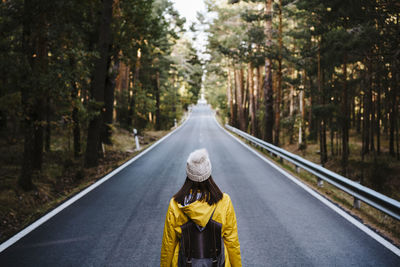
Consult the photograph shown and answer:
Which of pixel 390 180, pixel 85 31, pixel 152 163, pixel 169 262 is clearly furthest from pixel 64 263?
pixel 390 180

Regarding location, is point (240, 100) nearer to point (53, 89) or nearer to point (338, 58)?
point (338, 58)

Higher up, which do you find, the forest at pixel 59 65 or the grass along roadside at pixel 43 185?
the forest at pixel 59 65

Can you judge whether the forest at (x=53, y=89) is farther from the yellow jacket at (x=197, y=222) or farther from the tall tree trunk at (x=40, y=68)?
the yellow jacket at (x=197, y=222)

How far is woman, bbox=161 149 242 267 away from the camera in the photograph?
7.84ft

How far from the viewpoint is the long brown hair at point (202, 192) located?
8.00ft

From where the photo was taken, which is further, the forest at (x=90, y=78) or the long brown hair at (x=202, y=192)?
the forest at (x=90, y=78)

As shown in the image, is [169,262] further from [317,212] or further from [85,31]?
[85,31]

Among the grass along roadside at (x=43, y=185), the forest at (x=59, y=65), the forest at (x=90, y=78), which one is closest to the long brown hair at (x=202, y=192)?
the grass along roadside at (x=43, y=185)

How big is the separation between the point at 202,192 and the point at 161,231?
3.02m

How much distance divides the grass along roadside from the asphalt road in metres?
0.78

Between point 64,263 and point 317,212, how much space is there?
15.6ft

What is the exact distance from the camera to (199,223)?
233 centimetres

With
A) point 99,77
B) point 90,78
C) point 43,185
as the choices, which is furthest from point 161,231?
point 90,78

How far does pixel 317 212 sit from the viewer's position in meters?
6.05
